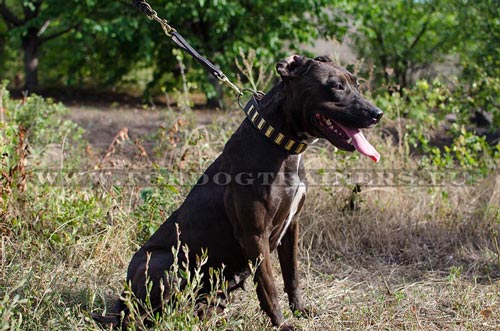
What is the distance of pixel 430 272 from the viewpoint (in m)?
4.01

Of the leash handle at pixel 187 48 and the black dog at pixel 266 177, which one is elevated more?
the leash handle at pixel 187 48

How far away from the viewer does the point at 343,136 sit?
278 centimetres

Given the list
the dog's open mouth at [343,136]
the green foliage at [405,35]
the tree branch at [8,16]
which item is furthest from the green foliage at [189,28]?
the dog's open mouth at [343,136]

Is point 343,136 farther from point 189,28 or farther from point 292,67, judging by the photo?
point 189,28

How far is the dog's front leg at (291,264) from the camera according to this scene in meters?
3.19

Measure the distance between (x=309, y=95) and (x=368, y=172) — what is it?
2.44m

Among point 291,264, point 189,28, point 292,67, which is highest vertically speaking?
point 189,28

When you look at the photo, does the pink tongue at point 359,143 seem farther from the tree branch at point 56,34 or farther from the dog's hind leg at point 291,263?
the tree branch at point 56,34

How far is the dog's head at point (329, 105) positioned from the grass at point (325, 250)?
952 mm

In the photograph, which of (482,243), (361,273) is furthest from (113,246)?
(482,243)

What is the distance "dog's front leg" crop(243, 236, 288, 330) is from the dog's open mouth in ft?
1.93

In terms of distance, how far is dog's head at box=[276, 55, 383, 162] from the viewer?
274 centimetres

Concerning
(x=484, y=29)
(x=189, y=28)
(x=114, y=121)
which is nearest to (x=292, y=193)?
(x=484, y=29)

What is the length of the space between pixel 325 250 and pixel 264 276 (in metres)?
1.54
